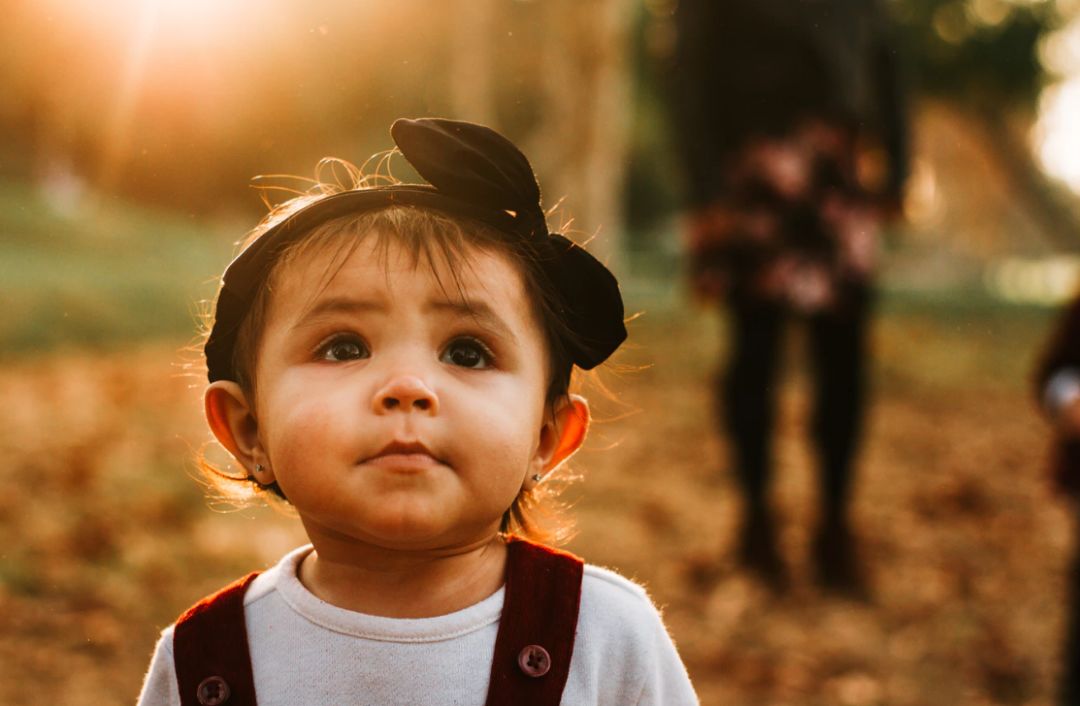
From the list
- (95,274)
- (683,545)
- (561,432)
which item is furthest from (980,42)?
(561,432)

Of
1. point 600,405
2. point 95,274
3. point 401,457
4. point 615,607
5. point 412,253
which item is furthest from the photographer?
point 95,274

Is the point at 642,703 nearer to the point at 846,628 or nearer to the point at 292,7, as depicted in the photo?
the point at 292,7

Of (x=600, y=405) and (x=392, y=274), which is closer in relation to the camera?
(x=392, y=274)

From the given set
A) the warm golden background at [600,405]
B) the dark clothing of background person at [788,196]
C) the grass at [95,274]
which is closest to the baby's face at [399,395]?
the warm golden background at [600,405]

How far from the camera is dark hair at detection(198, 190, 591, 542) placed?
1.31 meters

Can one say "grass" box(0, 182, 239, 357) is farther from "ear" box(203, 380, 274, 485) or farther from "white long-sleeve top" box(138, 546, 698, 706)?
"white long-sleeve top" box(138, 546, 698, 706)

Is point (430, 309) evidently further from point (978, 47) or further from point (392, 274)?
point (978, 47)

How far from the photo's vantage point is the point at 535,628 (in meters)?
1.35

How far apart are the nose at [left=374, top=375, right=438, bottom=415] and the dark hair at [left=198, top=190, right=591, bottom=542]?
Answer: 0.14 meters

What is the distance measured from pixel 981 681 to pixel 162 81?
604 centimetres

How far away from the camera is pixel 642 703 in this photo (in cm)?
137

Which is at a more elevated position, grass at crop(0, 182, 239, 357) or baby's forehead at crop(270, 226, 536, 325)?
grass at crop(0, 182, 239, 357)

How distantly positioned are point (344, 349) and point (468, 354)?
14cm

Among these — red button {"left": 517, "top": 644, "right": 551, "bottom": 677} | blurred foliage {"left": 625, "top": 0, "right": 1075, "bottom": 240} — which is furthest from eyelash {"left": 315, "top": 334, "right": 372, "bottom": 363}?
blurred foliage {"left": 625, "top": 0, "right": 1075, "bottom": 240}
